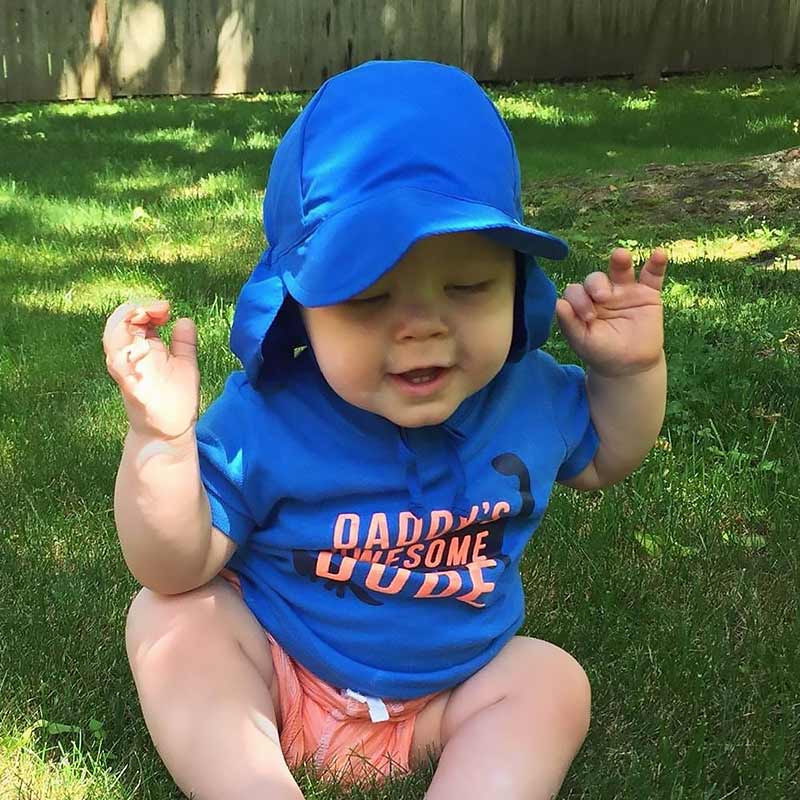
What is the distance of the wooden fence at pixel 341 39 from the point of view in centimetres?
1258

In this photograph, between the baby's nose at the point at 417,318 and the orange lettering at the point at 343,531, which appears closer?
the baby's nose at the point at 417,318

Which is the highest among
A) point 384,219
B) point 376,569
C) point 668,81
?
point 384,219

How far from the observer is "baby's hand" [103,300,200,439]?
5.56ft

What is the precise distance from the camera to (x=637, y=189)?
21.7ft

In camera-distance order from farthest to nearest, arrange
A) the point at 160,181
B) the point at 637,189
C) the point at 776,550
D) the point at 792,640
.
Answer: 1. the point at 160,181
2. the point at 637,189
3. the point at 776,550
4. the point at 792,640

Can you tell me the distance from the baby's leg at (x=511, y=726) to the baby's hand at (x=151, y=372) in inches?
26.7

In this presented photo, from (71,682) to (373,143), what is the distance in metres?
1.18

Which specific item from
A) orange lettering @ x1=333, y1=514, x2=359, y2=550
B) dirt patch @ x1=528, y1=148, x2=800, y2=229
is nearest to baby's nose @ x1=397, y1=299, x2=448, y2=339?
orange lettering @ x1=333, y1=514, x2=359, y2=550

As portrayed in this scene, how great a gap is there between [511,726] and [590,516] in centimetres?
103

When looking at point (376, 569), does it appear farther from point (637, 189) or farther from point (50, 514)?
point (637, 189)

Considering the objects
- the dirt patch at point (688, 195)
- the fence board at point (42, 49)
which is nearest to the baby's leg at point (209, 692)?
the dirt patch at point (688, 195)

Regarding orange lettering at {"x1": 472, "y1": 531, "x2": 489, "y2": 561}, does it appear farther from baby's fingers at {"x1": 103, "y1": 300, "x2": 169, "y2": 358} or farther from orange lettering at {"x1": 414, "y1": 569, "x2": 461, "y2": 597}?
baby's fingers at {"x1": 103, "y1": 300, "x2": 169, "y2": 358}

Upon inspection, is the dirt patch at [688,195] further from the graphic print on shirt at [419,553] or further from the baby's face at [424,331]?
the baby's face at [424,331]

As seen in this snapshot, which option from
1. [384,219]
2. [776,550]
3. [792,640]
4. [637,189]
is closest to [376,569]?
[384,219]
